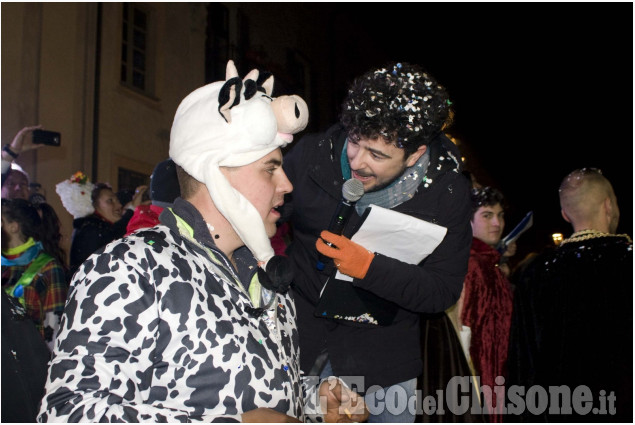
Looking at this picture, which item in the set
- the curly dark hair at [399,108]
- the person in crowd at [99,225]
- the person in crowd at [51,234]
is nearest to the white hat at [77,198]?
the person in crowd at [99,225]

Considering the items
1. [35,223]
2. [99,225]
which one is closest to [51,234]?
[35,223]

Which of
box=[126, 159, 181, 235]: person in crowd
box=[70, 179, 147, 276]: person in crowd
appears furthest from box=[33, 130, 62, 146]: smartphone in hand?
box=[126, 159, 181, 235]: person in crowd

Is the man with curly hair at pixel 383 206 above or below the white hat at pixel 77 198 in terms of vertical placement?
below

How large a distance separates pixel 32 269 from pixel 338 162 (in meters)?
2.73

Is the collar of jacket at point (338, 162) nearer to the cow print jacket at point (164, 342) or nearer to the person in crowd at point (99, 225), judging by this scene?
the cow print jacket at point (164, 342)

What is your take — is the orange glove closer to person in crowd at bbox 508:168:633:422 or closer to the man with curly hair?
the man with curly hair

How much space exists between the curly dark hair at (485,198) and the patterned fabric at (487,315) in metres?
0.63

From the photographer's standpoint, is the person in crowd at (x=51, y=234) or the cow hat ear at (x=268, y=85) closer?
the cow hat ear at (x=268, y=85)

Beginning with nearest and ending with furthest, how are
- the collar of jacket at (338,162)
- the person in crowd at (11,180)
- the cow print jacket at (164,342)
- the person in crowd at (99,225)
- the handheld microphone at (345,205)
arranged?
the cow print jacket at (164,342), the handheld microphone at (345,205), the collar of jacket at (338,162), the person in crowd at (99,225), the person in crowd at (11,180)

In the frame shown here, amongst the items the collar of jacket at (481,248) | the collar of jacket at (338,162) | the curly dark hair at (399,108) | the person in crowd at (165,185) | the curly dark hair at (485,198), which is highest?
the curly dark hair at (485,198)

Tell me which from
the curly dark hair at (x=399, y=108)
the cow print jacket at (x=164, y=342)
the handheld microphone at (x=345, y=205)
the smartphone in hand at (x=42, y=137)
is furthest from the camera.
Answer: the smartphone in hand at (x=42, y=137)

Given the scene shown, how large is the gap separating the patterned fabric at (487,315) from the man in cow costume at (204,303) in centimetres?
246

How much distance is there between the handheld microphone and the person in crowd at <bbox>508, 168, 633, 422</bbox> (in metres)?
2.32

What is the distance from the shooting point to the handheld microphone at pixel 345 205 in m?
2.61
